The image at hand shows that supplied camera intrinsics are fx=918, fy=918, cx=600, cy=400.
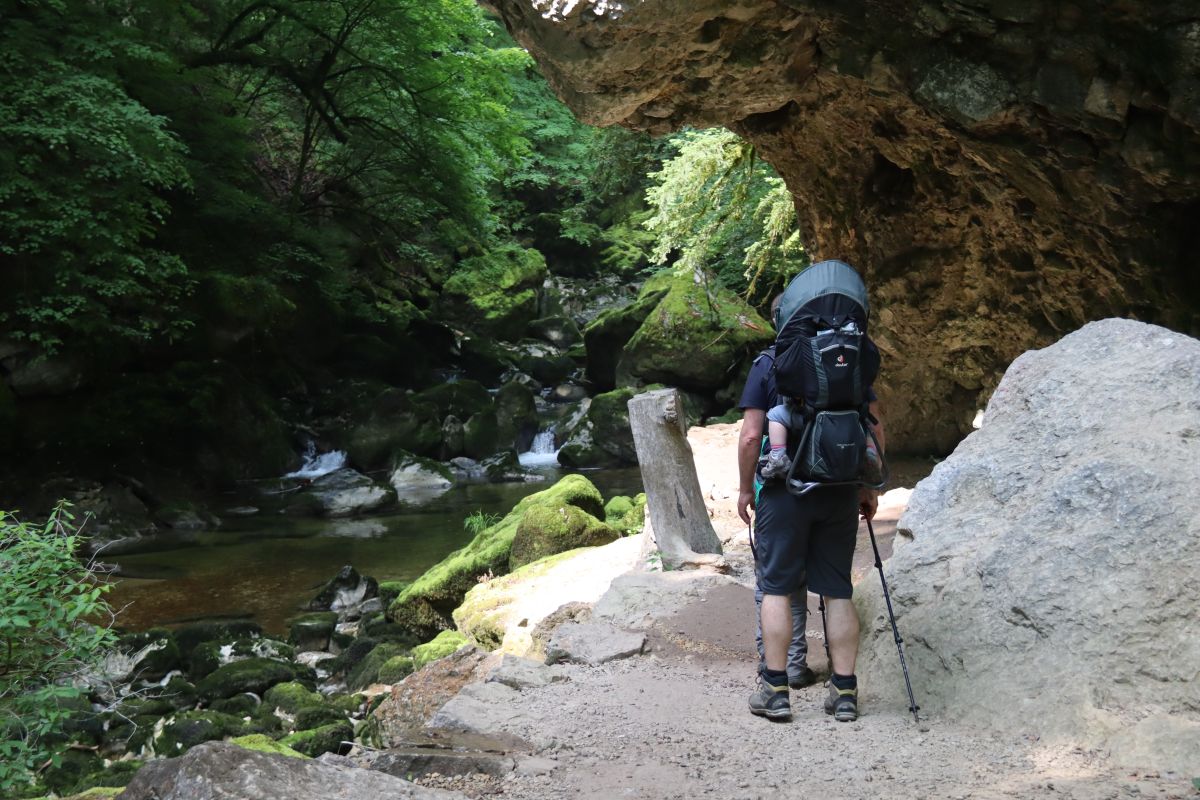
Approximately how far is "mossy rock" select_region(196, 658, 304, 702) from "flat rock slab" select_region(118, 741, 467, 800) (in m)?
6.20

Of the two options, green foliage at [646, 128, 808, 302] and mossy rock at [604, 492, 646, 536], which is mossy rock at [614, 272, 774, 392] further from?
mossy rock at [604, 492, 646, 536]

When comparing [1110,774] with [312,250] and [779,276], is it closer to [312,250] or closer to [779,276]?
[779,276]

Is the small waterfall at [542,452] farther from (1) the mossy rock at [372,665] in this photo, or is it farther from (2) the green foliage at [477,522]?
(1) the mossy rock at [372,665]

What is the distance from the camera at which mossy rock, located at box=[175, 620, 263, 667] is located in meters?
9.29

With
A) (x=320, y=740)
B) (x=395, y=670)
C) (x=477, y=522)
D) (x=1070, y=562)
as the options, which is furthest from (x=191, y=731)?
(x=477, y=522)

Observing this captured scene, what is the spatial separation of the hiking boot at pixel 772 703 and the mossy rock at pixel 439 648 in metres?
4.18

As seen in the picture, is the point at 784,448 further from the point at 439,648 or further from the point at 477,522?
the point at 477,522

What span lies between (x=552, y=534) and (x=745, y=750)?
6091 millimetres

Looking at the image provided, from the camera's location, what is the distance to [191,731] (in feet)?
23.0

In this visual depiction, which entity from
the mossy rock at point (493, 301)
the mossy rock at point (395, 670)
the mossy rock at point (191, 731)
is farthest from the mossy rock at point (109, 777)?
the mossy rock at point (493, 301)

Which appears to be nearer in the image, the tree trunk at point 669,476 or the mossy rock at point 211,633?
the tree trunk at point 669,476

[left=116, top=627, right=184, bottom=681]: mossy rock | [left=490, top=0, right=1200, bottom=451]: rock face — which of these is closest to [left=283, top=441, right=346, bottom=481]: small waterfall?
[left=116, top=627, right=184, bottom=681]: mossy rock

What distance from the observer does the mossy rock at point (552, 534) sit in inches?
371

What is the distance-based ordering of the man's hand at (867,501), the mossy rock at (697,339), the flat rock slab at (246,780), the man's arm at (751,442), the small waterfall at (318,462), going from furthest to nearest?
1. the mossy rock at (697,339)
2. the small waterfall at (318,462)
3. the man's hand at (867,501)
4. the man's arm at (751,442)
5. the flat rock slab at (246,780)
